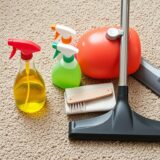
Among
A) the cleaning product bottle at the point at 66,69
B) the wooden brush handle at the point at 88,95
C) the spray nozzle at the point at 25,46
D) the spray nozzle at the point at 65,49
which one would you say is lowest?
the wooden brush handle at the point at 88,95

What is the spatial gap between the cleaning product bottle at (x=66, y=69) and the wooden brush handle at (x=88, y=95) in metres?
0.05

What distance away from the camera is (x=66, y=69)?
112cm

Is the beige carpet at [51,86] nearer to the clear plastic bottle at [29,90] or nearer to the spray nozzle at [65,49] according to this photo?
the clear plastic bottle at [29,90]

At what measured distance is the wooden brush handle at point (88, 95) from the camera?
1114mm

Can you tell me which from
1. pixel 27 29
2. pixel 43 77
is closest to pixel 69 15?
pixel 27 29

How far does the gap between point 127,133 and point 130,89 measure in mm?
169

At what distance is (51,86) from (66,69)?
88mm

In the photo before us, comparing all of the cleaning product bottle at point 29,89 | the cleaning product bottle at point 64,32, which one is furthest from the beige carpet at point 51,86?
the cleaning product bottle at point 64,32

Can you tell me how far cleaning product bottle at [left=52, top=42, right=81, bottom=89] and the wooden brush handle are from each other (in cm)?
5

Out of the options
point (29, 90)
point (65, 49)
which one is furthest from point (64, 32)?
point (29, 90)

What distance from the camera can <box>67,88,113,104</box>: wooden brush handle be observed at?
111cm

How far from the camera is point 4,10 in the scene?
1362 mm

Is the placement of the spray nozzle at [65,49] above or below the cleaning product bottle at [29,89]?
above

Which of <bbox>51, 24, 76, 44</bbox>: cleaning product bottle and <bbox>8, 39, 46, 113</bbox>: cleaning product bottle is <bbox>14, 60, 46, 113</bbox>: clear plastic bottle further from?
<bbox>51, 24, 76, 44</bbox>: cleaning product bottle
